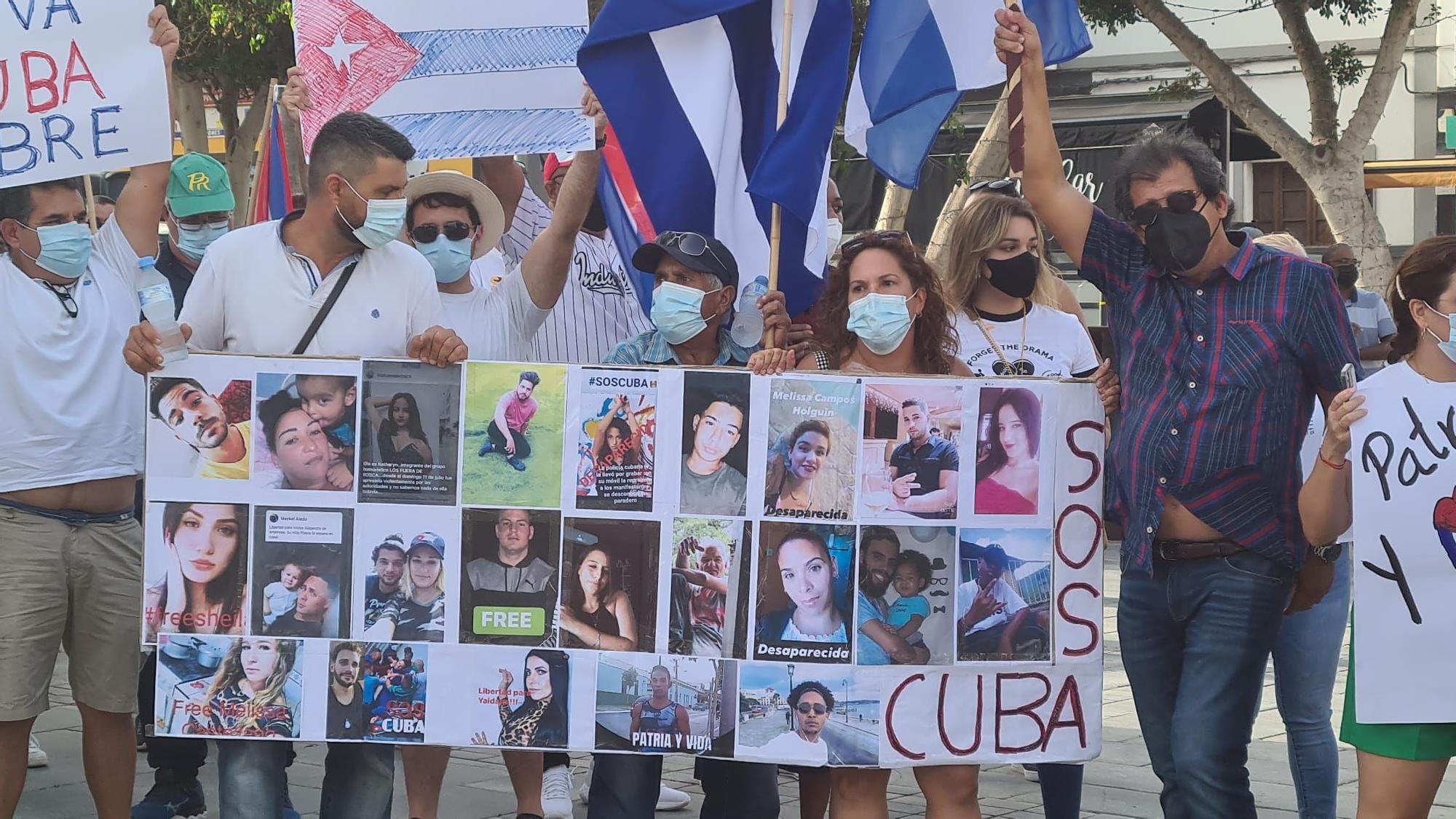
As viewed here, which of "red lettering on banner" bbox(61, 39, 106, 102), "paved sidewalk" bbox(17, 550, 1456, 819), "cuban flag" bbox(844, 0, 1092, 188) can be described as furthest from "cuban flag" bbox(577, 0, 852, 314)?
"paved sidewalk" bbox(17, 550, 1456, 819)

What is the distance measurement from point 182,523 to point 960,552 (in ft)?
6.49

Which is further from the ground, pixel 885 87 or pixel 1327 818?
pixel 885 87

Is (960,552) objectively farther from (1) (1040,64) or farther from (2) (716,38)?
(2) (716,38)

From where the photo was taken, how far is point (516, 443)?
14.2ft

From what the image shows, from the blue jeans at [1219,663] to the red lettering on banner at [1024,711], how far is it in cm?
32

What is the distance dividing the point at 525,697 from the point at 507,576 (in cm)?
31

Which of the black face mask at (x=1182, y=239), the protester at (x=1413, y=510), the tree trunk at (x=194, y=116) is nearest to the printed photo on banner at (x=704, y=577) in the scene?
the black face mask at (x=1182, y=239)

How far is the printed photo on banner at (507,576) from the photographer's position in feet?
14.1

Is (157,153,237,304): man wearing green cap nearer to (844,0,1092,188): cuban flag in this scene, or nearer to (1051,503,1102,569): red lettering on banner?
(844,0,1092,188): cuban flag

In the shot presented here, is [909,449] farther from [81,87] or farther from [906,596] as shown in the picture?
[81,87]

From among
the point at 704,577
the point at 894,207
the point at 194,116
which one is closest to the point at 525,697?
the point at 704,577

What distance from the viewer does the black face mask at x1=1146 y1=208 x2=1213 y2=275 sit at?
4.14 meters

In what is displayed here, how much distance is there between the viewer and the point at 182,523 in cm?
437

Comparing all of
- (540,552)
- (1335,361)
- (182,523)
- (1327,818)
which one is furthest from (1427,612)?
(182,523)
